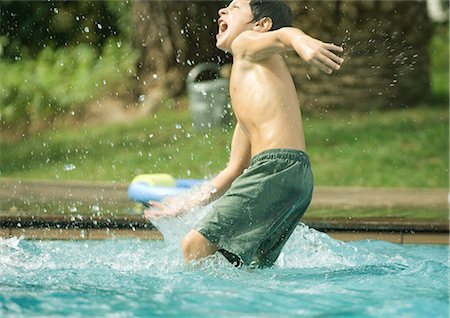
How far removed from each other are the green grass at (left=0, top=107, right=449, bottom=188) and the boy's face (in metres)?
3.72

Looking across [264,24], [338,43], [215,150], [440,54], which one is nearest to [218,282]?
[264,24]

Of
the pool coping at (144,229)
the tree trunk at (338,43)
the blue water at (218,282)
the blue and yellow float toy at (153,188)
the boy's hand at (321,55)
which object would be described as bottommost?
the blue water at (218,282)

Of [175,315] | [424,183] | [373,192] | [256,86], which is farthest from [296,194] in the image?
[424,183]

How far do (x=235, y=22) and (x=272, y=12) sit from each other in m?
0.18

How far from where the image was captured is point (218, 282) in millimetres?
4102

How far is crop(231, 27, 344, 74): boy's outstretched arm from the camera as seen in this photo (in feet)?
12.9

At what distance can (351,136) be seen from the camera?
10094 mm

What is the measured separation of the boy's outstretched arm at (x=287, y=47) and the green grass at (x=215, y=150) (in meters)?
3.93

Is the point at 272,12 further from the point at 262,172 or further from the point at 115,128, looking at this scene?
the point at 115,128

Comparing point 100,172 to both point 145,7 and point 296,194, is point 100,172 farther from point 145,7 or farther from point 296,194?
point 296,194

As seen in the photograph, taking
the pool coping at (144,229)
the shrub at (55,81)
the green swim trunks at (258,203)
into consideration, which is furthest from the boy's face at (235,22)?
the shrub at (55,81)

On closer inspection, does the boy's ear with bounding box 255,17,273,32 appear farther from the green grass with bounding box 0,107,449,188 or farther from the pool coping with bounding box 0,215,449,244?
the green grass with bounding box 0,107,449,188

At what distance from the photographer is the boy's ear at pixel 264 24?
461 centimetres

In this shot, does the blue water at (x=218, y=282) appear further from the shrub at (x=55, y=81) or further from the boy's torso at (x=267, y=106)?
the shrub at (x=55, y=81)
